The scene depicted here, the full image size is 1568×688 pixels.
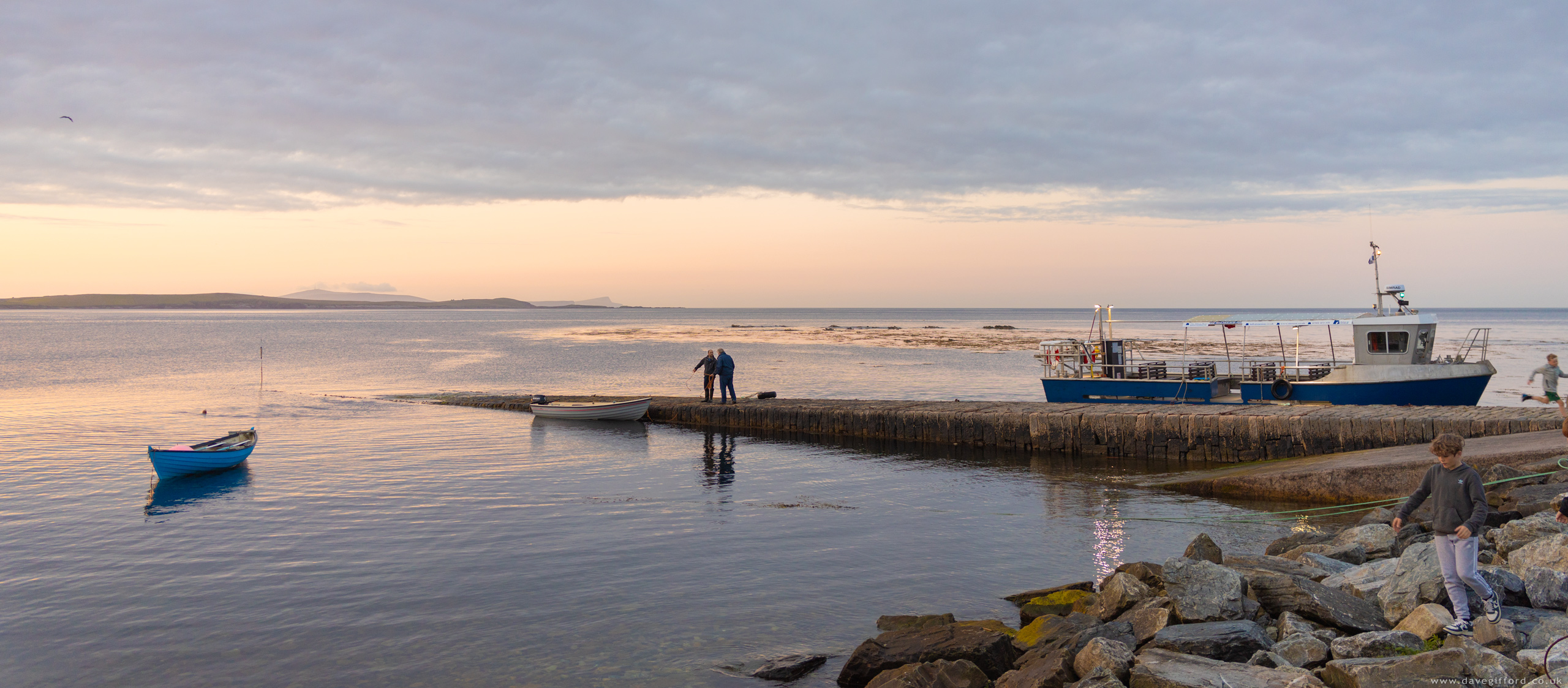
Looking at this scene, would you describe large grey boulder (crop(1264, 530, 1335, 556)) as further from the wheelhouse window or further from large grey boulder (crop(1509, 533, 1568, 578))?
the wheelhouse window

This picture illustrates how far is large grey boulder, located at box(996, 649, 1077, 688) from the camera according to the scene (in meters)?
7.52

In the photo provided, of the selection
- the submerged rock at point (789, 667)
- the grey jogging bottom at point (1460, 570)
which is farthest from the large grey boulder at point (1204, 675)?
the submerged rock at point (789, 667)

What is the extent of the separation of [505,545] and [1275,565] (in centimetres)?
1168

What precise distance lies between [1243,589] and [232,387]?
52408 mm

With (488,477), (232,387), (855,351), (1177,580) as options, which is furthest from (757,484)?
(855,351)

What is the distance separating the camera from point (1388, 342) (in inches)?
981

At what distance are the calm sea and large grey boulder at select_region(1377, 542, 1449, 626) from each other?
4230mm

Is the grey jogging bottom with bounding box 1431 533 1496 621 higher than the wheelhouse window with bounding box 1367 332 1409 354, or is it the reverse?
the wheelhouse window with bounding box 1367 332 1409 354

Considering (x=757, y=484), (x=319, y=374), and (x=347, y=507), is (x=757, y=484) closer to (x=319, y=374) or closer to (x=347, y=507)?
(x=347, y=507)

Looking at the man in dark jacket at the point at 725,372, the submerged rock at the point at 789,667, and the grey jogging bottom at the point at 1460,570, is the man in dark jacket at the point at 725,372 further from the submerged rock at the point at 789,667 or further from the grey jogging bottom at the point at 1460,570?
the grey jogging bottom at the point at 1460,570

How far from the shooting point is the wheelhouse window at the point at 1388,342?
24.8 meters

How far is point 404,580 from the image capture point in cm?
1260

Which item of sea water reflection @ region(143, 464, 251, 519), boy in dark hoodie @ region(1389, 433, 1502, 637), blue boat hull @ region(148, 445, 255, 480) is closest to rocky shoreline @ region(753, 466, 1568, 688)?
boy in dark hoodie @ region(1389, 433, 1502, 637)

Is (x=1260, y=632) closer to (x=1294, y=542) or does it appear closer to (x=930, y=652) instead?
(x=930, y=652)
